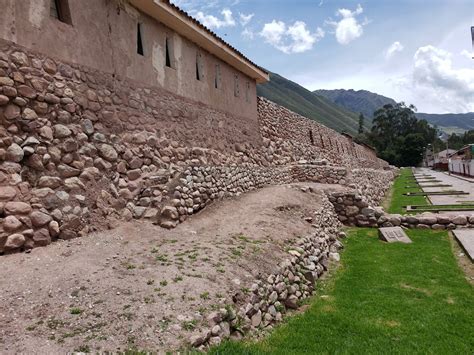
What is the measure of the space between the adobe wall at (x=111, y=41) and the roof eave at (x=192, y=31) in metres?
0.17

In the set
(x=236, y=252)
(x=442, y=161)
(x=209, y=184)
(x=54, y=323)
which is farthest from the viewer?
(x=442, y=161)

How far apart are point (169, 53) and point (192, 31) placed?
3.79 feet

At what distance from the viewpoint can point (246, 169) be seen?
45.7 feet

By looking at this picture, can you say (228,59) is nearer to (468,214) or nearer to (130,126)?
(130,126)

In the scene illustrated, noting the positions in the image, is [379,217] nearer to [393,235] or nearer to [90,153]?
[393,235]

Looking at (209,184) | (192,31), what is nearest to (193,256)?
(209,184)

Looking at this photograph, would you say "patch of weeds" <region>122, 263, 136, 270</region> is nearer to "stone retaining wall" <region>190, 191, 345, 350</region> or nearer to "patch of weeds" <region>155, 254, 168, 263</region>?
"patch of weeds" <region>155, 254, 168, 263</region>

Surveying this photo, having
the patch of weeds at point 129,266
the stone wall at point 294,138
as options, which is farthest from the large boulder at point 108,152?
the stone wall at point 294,138

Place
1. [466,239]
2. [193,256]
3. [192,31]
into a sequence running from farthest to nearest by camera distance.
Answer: [466,239] < [192,31] < [193,256]

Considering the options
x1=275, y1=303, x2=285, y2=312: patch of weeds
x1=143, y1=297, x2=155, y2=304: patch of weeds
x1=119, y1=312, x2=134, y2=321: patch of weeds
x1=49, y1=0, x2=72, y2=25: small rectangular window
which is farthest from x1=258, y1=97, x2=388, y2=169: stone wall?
x1=119, y1=312, x2=134, y2=321: patch of weeds

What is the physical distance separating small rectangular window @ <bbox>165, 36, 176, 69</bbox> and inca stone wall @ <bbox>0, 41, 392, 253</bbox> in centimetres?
94

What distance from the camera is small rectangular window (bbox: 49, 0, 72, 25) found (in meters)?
7.98

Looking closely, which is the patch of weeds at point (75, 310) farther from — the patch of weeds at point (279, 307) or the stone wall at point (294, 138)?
the stone wall at point (294, 138)

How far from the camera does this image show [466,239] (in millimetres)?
11930
